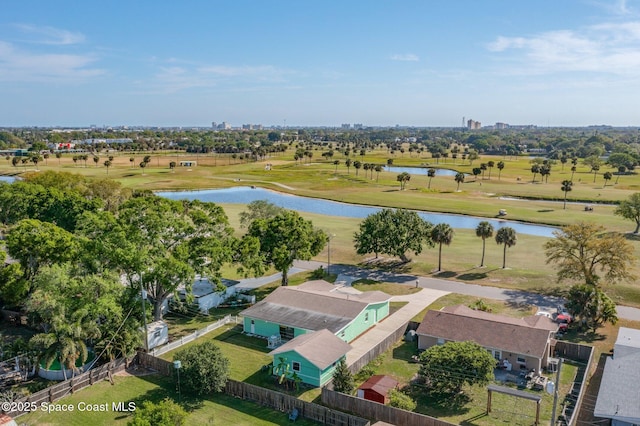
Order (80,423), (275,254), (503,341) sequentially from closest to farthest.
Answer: (80,423), (503,341), (275,254)

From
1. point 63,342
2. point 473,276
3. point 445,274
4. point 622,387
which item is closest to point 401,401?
point 622,387

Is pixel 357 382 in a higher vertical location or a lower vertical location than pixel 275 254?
lower

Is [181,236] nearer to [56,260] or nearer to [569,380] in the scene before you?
[56,260]

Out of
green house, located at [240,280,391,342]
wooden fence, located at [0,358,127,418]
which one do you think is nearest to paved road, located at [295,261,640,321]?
green house, located at [240,280,391,342]

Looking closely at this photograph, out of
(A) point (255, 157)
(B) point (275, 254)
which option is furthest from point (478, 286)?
(A) point (255, 157)

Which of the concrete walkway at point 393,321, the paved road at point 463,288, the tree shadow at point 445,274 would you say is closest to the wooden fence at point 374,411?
the concrete walkway at point 393,321

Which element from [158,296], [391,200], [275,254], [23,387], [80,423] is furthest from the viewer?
[391,200]
